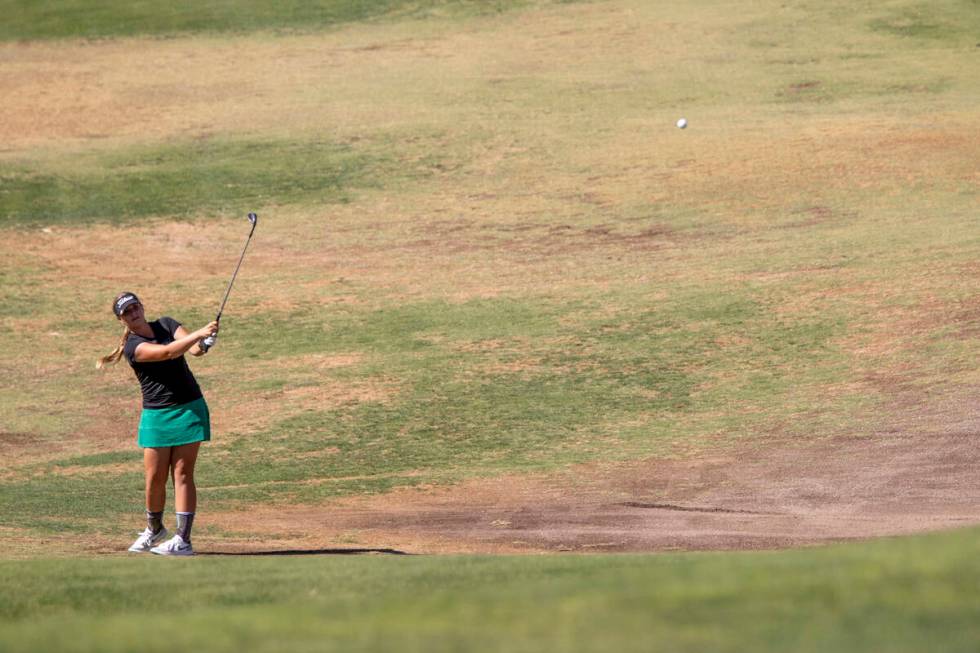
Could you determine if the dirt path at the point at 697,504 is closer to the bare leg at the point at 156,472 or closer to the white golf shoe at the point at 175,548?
the white golf shoe at the point at 175,548

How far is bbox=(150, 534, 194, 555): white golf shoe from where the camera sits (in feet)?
34.9

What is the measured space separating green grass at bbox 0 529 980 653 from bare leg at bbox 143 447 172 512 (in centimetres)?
248

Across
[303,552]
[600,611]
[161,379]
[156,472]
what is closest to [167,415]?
[161,379]

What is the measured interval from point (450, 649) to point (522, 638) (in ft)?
1.02

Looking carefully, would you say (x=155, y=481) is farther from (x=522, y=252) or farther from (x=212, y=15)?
(x=212, y=15)

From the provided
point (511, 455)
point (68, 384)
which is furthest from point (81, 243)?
point (511, 455)

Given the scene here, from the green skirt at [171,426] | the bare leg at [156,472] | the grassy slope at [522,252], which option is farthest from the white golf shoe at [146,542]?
the grassy slope at [522,252]

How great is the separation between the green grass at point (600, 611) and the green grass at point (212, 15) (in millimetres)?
32699

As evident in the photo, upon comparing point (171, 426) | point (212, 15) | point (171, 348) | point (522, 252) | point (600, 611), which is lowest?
point (522, 252)

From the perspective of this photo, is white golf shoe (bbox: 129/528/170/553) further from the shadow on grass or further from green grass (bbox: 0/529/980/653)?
green grass (bbox: 0/529/980/653)

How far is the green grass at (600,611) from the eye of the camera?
19.1ft

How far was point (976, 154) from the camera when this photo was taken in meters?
25.8

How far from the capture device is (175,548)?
10672 millimetres

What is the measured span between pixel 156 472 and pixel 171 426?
1.30 feet
